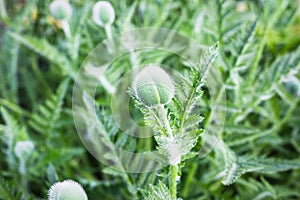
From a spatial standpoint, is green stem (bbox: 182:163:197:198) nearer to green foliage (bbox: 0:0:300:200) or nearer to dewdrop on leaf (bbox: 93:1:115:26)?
green foliage (bbox: 0:0:300:200)

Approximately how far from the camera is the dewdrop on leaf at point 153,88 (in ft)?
1.16

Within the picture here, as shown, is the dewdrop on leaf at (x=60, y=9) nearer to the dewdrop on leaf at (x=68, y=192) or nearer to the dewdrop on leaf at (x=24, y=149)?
the dewdrop on leaf at (x=24, y=149)

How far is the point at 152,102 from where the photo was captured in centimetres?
35

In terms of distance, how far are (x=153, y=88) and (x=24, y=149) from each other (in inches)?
9.3

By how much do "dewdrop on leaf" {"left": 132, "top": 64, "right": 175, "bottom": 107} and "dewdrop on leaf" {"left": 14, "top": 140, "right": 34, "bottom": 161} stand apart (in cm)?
22

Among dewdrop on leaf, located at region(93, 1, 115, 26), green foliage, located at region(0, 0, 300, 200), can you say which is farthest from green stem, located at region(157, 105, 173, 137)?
dewdrop on leaf, located at region(93, 1, 115, 26)

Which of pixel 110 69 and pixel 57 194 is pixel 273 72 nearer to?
pixel 110 69

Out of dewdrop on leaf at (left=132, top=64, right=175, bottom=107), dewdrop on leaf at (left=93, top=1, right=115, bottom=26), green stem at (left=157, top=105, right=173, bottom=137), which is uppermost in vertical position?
dewdrop on leaf at (left=93, top=1, right=115, bottom=26)

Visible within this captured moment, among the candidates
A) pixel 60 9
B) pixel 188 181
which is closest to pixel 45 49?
pixel 60 9

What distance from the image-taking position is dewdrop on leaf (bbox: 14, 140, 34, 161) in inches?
21.0

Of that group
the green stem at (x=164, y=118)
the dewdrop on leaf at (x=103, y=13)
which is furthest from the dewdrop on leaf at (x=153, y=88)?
the dewdrop on leaf at (x=103, y=13)

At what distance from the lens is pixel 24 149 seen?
→ 537mm

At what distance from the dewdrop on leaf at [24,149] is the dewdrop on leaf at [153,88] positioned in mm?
215

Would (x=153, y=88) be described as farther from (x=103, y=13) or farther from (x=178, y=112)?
(x=103, y=13)
